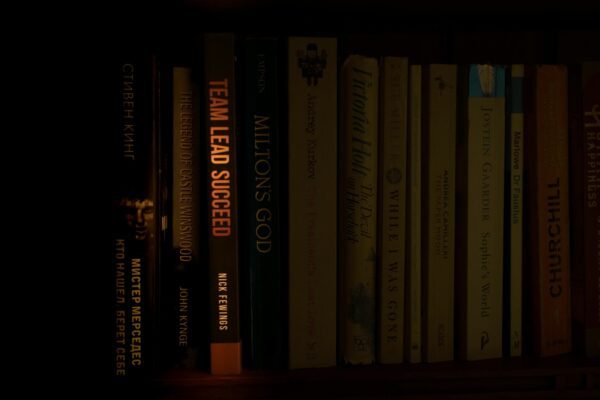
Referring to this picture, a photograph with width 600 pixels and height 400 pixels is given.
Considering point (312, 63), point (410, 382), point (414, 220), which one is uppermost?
point (312, 63)

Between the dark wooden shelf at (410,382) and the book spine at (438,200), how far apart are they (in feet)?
0.13

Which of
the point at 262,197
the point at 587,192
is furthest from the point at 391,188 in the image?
the point at 587,192

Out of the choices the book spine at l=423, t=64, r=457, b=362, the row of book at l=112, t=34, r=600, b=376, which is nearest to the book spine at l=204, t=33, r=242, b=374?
the row of book at l=112, t=34, r=600, b=376

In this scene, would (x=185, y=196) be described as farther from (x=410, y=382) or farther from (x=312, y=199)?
(x=410, y=382)

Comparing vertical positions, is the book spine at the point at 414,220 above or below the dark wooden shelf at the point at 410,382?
above

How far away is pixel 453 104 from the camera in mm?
725

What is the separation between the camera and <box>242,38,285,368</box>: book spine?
0.70m

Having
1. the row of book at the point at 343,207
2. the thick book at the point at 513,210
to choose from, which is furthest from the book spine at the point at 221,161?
the thick book at the point at 513,210

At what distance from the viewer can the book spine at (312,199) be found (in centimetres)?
70

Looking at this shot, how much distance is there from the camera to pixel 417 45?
88 cm

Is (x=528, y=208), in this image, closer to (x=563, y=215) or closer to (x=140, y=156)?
(x=563, y=215)

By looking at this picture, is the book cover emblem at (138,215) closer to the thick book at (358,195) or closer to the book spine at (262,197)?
the book spine at (262,197)

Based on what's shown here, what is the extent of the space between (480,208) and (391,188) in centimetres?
12

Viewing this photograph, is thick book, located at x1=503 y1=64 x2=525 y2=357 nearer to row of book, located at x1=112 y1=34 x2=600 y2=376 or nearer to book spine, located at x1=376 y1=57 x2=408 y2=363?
row of book, located at x1=112 y1=34 x2=600 y2=376
